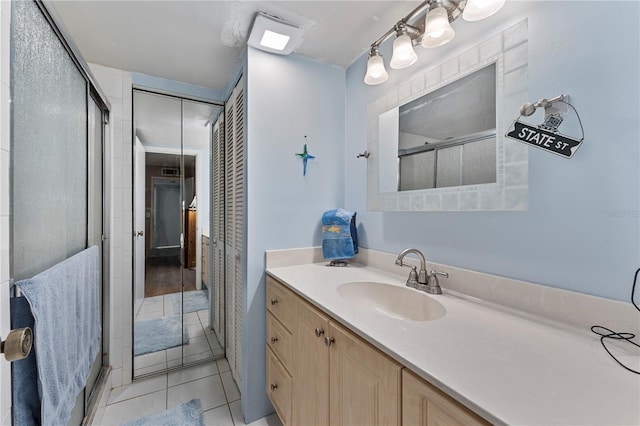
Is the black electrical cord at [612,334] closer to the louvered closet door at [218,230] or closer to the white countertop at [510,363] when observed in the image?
the white countertop at [510,363]

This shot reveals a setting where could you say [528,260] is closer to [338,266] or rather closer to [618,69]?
[618,69]

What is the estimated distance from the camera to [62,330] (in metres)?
0.92

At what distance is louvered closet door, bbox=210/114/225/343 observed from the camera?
2100 millimetres

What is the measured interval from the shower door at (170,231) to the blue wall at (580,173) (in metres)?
1.89

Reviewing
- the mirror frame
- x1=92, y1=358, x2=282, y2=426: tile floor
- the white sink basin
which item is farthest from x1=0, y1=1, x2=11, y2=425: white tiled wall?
the mirror frame

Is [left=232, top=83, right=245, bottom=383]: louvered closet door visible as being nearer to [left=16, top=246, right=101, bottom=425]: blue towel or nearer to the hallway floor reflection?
the hallway floor reflection

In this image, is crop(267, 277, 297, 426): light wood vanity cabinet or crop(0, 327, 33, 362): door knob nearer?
crop(0, 327, 33, 362): door knob

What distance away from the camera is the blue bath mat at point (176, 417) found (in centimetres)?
147

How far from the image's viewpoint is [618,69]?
28.1 inches

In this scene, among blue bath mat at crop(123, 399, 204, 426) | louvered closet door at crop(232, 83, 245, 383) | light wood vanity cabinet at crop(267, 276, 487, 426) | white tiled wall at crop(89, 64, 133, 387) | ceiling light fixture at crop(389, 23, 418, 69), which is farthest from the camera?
white tiled wall at crop(89, 64, 133, 387)

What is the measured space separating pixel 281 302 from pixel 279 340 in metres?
0.21

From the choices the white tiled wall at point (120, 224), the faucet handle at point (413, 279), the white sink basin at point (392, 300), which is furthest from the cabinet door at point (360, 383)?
the white tiled wall at point (120, 224)

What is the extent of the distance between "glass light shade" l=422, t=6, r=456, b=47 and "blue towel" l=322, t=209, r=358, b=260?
3.07ft

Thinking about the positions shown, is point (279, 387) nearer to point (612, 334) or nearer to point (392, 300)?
point (392, 300)
